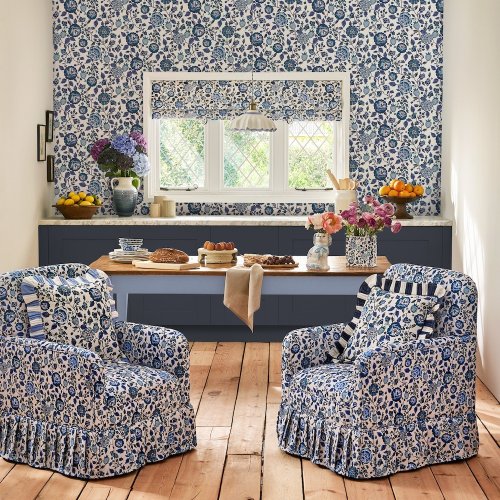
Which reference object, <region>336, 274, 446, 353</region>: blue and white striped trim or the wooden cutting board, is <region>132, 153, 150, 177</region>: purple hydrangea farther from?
<region>336, 274, 446, 353</region>: blue and white striped trim

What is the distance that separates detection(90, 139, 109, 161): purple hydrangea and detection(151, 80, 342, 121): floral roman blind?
20.5 inches

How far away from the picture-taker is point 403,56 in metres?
8.27

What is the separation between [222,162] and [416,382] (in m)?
4.35

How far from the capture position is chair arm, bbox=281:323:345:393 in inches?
190

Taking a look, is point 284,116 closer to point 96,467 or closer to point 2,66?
point 2,66

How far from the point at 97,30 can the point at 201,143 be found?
1248 millimetres

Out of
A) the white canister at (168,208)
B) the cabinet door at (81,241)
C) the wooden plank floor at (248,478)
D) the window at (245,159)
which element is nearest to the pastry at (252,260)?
the wooden plank floor at (248,478)

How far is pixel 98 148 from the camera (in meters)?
8.09

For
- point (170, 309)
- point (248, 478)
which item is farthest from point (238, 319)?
point (248, 478)

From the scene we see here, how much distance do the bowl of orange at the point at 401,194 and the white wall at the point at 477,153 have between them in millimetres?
256

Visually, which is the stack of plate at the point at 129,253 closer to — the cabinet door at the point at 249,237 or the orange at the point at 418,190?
the cabinet door at the point at 249,237

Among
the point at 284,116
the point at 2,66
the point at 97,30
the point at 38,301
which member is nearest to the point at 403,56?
the point at 284,116

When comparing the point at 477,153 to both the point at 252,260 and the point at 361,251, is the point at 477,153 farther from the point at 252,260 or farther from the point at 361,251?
the point at 252,260

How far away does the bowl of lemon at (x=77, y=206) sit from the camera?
7.93 meters
